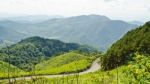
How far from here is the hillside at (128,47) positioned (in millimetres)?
115938

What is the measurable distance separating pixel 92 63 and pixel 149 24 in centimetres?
3879

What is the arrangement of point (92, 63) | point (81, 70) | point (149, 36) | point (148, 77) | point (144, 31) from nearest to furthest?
point (148, 77) → point (149, 36) → point (144, 31) → point (81, 70) → point (92, 63)

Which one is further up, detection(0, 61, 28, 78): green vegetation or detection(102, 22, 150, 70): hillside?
detection(102, 22, 150, 70): hillside

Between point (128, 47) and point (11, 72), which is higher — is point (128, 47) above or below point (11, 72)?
above

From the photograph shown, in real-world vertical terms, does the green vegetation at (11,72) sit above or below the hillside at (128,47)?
below

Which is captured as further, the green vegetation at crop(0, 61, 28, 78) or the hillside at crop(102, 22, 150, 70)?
the hillside at crop(102, 22, 150, 70)

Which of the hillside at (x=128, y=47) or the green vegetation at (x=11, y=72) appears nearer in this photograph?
the green vegetation at (x=11, y=72)

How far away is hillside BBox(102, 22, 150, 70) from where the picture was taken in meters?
116

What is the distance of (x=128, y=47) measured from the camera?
12338 centimetres

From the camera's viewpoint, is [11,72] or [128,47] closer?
[11,72]

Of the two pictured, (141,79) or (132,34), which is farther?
(132,34)

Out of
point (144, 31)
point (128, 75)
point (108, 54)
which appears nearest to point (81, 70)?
point (108, 54)

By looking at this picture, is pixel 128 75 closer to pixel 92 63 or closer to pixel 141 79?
pixel 141 79

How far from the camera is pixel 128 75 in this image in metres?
20.8
